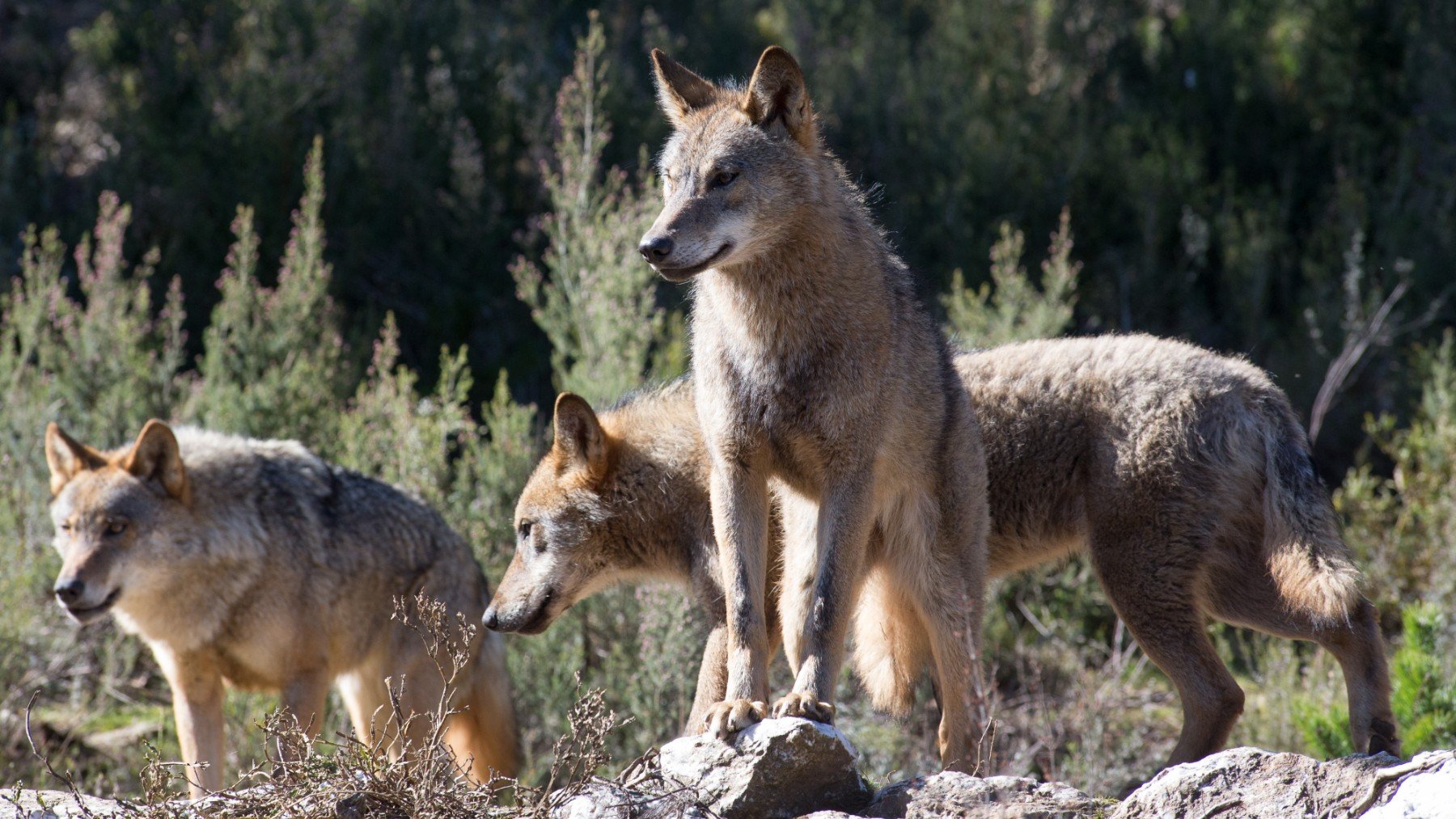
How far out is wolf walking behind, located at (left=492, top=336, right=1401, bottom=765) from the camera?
499cm

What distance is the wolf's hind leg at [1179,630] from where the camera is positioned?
197 inches

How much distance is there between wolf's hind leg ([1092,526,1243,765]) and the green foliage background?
1.58m

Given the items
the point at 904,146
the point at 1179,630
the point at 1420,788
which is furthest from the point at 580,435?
the point at 904,146

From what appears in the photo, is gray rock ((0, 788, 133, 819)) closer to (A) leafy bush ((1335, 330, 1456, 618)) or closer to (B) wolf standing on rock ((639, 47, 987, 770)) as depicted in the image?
(B) wolf standing on rock ((639, 47, 987, 770))

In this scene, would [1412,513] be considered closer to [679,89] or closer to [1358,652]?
[1358,652]

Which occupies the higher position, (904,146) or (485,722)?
(904,146)

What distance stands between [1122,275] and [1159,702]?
4.27 metres

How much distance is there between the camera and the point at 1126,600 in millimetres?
5113

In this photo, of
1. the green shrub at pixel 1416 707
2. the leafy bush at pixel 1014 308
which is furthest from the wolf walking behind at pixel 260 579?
the green shrub at pixel 1416 707

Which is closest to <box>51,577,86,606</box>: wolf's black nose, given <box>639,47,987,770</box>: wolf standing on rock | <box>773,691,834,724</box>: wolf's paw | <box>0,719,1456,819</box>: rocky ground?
<box>0,719,1456,819</box>: rocky ground

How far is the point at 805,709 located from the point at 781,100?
196 cm

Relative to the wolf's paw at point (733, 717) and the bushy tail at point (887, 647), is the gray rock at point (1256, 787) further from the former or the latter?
the bushy tail at point (887, 647)

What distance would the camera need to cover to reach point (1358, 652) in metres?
4.69

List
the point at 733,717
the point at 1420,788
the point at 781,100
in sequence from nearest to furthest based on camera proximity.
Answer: the point at 1420,788, the point at 733,717, the point at 781,100
